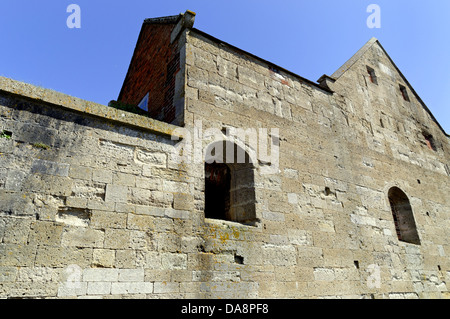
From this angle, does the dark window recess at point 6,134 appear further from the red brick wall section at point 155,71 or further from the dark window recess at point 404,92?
the dark window recess at point 404,92

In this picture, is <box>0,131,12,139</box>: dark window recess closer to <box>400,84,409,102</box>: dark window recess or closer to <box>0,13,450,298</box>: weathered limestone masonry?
<box>0,13,450,298</box>: weathered limestone masonry

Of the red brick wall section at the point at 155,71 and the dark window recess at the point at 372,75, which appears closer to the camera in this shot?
the red brick wall section at the point at 155,71

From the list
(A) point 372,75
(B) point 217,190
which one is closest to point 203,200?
(B) point 217,190

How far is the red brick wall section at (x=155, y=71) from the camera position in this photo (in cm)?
572

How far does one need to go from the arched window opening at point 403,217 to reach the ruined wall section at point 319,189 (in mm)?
180

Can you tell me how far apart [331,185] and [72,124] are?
468 centimetres

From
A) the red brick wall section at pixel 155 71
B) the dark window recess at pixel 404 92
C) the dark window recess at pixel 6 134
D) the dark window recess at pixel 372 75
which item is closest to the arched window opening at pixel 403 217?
the dark window recess at pixel 372 75

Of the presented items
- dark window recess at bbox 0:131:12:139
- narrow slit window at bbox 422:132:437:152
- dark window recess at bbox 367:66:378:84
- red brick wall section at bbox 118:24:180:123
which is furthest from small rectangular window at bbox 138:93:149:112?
narrow slit window at bbox 422:132:437:152

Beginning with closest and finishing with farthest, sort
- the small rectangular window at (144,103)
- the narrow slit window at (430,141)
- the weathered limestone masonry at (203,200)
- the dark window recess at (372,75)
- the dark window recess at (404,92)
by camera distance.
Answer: the weathered limestone masonry at (203,200) → the small rectangular window at (144,103) → the dark window recess at (372,75) → the narrow slit window at (430,141) → the dark window recess at (404,92)

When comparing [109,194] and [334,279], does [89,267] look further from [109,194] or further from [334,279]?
[334,279]

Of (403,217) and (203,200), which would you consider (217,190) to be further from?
(403,217)

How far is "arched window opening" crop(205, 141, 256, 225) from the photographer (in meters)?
5.19

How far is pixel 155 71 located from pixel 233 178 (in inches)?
119

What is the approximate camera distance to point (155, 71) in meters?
6.80
